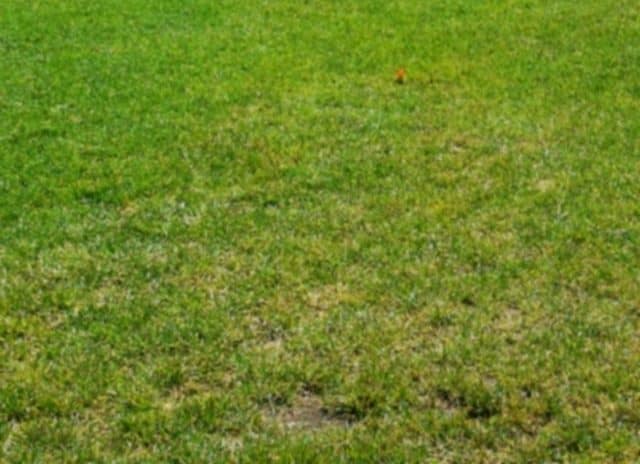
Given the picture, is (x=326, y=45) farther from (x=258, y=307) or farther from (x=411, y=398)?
(x=411, y=398)

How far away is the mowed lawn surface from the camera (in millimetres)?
4785

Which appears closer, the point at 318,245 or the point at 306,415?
the point at 306,415

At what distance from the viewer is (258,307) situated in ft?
18.6

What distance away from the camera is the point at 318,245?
6.30 meters

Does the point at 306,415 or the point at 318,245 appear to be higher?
the point at 318,245

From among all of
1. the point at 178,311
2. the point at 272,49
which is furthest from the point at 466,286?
the point at 272,49

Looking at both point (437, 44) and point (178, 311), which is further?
point (437, 44)

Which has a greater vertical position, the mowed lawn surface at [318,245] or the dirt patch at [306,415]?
the mowed lawn surface at [318,245]

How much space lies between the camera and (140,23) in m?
10.7

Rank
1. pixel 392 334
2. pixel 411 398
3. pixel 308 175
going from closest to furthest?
pixel 411 398, pixel 392 334, pixel 308 175

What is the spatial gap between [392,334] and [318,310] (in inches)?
17.4

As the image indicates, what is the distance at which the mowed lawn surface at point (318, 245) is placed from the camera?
15.7 feet

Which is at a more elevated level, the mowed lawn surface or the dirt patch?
the mowed lawn surface

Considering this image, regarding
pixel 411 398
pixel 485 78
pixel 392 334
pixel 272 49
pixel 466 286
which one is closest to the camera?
pixel 411 398
